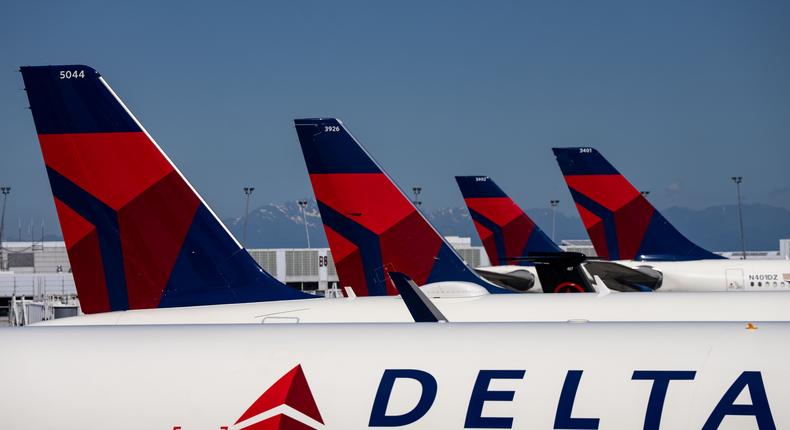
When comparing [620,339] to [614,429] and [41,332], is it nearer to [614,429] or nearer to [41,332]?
[614,429]

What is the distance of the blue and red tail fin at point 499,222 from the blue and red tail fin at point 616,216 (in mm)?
4045

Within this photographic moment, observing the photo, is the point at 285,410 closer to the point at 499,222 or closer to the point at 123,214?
the point at 123,214

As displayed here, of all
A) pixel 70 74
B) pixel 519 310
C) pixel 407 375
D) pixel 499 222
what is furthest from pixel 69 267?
pixel 407 375

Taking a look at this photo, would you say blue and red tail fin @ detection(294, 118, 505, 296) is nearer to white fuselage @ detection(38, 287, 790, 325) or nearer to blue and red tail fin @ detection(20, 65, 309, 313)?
white fuselage @ detection(38, 287, 790, 325)

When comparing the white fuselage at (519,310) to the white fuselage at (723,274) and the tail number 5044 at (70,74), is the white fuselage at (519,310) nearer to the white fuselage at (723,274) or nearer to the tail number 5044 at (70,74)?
the tail number 5044 at (70,74)

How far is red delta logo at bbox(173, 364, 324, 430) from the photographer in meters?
9.32

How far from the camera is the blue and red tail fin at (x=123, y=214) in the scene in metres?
20.5

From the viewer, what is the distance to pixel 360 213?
97.7ft

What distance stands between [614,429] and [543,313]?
11.3 m

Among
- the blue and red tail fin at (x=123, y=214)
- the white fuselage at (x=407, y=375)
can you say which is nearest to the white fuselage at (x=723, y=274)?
the blue and red tail fin at (x=123, y=214)

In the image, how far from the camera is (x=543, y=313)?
19891 mm

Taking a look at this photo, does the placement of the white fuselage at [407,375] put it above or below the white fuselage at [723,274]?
below

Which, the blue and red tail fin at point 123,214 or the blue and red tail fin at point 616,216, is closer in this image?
the blue and red tail fin at point 123,214

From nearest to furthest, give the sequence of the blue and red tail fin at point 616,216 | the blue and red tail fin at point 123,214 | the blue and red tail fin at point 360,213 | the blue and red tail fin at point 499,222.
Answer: the blue and red tail fin at point 123,214, the blue and red tail fin at point 360,213, the blue and red tail fin at point 616,216, the blue and red tail fin at point 499,222
